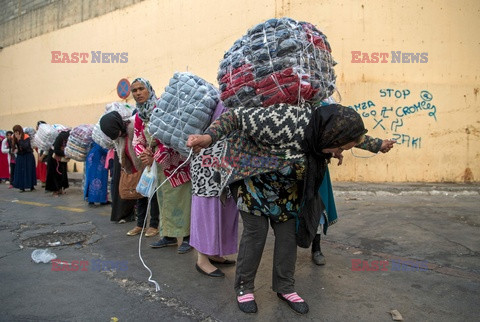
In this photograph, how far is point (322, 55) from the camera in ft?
7.66

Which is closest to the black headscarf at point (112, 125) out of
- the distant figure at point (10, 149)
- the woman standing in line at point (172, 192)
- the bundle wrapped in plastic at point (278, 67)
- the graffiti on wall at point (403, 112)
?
the woman standing in line at point (172, 192)

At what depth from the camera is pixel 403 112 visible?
697 centimetres

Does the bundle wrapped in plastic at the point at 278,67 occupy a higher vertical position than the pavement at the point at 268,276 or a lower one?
higher

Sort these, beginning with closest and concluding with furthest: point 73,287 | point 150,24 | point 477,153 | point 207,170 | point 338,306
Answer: point 338,306 → point 73,287 → point 207,170 → point 477,153 → point 150,24

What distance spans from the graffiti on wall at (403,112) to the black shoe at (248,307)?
17.9ft

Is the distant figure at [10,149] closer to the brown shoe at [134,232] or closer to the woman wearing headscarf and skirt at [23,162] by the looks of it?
the woman wearing headscarf and skirt at [23,162]

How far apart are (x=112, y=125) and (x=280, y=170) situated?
273 centimetres

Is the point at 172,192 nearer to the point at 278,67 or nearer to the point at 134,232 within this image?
the point at 134,232

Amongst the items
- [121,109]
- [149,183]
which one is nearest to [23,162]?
[121,109]

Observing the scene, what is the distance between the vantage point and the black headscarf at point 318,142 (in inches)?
83.2

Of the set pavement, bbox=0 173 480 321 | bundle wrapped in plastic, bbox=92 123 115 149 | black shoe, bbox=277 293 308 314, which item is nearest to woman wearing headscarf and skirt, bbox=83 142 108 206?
bundle wrapped in plastic, bbox=92 123 115 149

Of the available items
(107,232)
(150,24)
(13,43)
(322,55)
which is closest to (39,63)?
(13,43)

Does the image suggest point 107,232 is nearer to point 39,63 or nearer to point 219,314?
point 219,314

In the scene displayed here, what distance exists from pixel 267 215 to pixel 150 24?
9.16 meters
